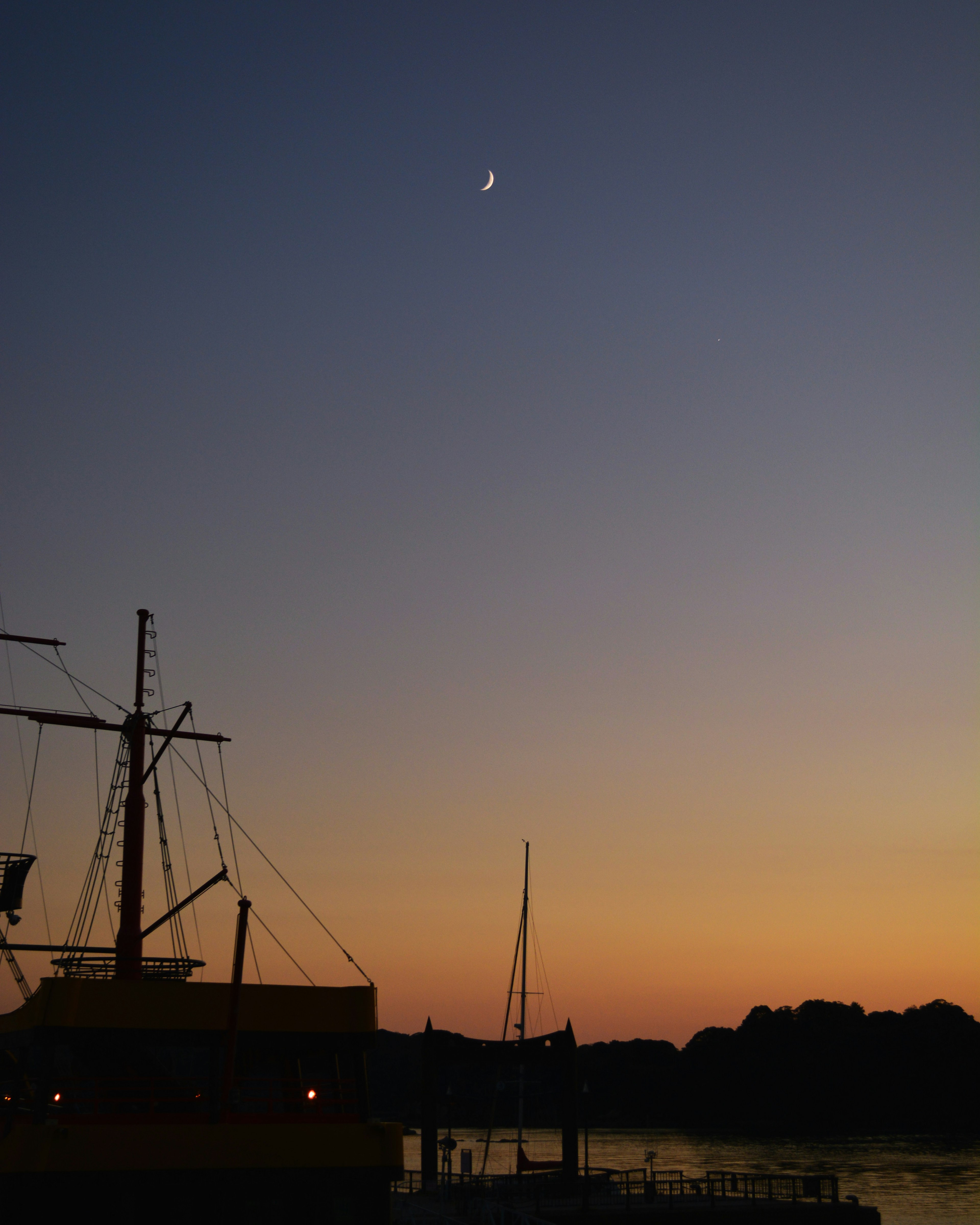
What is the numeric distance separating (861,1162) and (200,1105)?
12289cm

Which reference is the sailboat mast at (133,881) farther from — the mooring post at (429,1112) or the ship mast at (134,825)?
the mooring post at (429,1112)

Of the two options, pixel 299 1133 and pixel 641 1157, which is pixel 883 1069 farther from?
pixel 299 1133

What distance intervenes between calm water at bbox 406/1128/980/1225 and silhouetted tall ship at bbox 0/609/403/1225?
48447 mm

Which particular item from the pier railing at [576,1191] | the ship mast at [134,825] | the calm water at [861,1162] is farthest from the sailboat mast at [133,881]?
the calm water at [861,1162]

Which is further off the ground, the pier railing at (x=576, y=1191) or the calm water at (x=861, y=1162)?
the pier railing at (x=576, y=1191)

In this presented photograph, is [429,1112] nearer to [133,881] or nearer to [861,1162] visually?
Result: [133,881]

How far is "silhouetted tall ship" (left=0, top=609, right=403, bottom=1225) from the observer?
19.0 m

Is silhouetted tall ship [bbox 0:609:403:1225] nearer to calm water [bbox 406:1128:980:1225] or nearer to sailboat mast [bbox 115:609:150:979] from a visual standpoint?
sailboat mast [bbox 115:609:150:979]

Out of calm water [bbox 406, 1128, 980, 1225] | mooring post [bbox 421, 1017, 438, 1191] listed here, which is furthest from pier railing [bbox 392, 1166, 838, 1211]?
calm water [bbox 406, 1128, 980, 1225]

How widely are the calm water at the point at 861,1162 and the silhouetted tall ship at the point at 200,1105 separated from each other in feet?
159

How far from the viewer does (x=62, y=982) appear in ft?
65.5

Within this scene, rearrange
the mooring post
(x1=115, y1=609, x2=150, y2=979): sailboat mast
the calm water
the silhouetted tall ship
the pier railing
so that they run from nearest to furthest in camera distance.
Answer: the silhouetted tall ship, (x1=115, y1=609, x2=150, y2=979): sailboat mast, the pier railing, the mooring post, the calm water

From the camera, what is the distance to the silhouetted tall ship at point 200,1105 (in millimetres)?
18984

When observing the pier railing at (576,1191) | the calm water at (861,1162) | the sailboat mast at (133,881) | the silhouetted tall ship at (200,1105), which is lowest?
the calm water at (861,1162)
